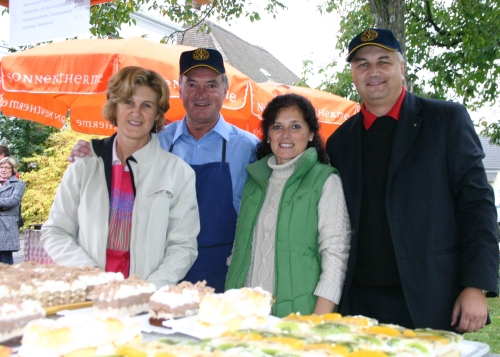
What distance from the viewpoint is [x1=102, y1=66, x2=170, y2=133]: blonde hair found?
2.85 meters

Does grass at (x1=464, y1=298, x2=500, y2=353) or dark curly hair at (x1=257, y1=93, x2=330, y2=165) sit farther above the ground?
dark curly hair at (x1=257, y1=93, x2=330, y2=165)

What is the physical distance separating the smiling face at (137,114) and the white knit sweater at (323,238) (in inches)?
31.6

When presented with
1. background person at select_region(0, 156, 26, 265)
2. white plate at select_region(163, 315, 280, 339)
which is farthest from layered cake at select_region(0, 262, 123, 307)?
background person at select_region(0, 156, 26, 265)

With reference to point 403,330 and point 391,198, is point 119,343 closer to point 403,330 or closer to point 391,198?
point 403,330

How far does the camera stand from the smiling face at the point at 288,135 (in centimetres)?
295

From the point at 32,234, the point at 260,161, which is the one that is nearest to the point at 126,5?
the point at 32,234

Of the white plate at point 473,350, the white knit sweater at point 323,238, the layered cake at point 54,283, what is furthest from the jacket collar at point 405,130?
the layered cake at point 54,283

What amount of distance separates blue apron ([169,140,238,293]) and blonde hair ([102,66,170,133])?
0.57 m

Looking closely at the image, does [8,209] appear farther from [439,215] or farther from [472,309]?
[472,309]

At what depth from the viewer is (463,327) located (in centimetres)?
246

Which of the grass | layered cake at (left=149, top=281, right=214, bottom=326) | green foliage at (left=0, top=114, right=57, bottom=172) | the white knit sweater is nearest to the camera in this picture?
layered cake at (left=149, top=281, right=214, bottom=326)

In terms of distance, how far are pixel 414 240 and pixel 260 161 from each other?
39.8 inches

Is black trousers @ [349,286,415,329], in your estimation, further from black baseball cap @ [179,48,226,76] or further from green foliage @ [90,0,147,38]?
green foliage @ [90,0,147,38]

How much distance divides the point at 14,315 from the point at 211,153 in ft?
6.41
